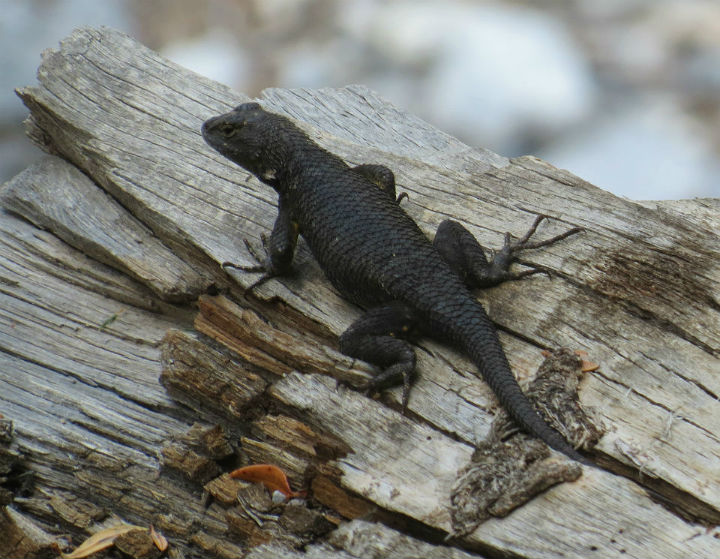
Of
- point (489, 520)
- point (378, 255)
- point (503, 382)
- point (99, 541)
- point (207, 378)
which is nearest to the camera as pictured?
point (489, 520)

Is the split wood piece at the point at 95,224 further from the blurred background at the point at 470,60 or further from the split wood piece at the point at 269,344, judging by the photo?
the blurred background at the point at 470,60

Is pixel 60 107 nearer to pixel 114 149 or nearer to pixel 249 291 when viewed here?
pixel 114 149

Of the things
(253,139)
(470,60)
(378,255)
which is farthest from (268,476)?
(470,60)

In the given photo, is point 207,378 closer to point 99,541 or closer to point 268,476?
point 268,476

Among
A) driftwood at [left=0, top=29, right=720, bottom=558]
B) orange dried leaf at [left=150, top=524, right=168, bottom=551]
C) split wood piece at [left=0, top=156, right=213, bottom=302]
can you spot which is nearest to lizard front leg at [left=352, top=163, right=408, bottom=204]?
driftwood at [left=0, top=29, right=720, bottom=558]

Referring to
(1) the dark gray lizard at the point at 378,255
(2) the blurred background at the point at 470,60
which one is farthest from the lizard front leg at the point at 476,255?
(2) the blurred background at the point at 470,60

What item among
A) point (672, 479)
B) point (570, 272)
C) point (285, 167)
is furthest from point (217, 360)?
point (672, 479)

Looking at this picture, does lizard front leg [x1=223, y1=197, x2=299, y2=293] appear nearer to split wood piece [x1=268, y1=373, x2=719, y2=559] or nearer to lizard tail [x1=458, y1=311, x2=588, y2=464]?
split wood piece [x1=268, y1=373, x2=719, y2=559]
